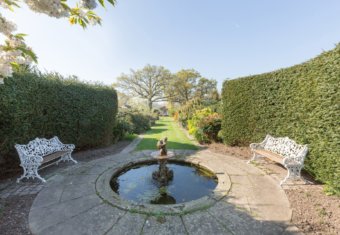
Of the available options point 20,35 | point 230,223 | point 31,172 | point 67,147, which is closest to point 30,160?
point 31,172

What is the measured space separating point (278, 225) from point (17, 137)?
6449 millimetres

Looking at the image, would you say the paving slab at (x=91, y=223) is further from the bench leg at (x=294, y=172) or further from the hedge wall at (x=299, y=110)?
the hedge wall at (x=299, y=110)

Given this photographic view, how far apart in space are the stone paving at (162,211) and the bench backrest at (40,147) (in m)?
1.14

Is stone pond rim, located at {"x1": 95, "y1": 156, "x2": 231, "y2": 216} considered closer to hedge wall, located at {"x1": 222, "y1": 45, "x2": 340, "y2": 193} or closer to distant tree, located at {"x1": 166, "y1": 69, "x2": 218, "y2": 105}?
hedge wall, located at {"x1": 222, "y1": 45, "x2": 340, "y2": 193}

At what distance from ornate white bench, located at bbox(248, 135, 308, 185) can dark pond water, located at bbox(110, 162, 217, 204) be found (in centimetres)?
180

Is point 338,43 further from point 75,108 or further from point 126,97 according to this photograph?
point 126,97

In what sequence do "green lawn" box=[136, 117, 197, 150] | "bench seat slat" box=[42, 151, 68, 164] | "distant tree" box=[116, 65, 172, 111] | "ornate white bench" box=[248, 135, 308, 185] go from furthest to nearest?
"distant tree" box=[116, 65, 172, 111] → "green lawn" box=[136, 117, 197, 150] → "bench seat slat" box=[42, 151, 68, 164] → "ornate white bench" box=[248, 135, 308, 185]

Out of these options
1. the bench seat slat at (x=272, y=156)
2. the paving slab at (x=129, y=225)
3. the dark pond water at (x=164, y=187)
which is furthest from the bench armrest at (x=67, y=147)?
the bench seat slat at (x=272, y=156)

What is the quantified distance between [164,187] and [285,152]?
3647mm

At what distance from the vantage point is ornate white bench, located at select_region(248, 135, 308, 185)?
448 cm

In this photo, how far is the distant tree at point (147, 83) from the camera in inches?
1232

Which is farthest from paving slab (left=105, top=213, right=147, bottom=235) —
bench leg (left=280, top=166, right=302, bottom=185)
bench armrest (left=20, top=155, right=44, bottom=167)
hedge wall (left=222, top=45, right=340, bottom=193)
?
hedge wall (left=222, top=45, right=340, bottom=193)

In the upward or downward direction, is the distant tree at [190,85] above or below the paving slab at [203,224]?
above

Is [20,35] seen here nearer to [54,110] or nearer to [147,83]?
[54,110]
